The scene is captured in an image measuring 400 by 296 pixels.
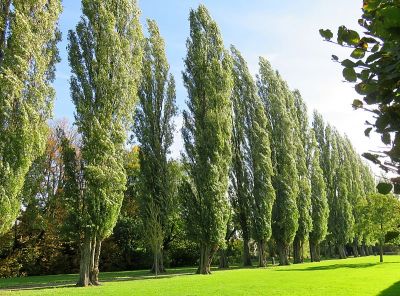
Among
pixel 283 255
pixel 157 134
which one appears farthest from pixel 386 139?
pixel 283 255

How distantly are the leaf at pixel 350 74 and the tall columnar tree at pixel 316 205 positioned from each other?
3965 cm

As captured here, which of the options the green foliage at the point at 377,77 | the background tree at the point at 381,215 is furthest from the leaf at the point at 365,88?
the background tree at the point at 381,215

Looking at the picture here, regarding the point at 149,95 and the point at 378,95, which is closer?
the point at 378,95

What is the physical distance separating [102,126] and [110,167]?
209 cm

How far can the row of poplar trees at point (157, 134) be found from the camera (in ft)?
52.6

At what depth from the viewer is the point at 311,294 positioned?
11.8 m

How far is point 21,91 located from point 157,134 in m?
14.5

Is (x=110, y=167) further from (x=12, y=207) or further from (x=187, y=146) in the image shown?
(x=187, y=146)

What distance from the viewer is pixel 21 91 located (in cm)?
1567

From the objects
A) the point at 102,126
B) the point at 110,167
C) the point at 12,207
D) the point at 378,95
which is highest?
the point at 102,126

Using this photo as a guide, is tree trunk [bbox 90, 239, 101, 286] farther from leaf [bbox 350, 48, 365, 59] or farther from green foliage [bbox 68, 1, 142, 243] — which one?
leaf [bbox 350, 48, 365, 59]

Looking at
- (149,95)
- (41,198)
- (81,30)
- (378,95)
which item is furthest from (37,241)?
(378,95)

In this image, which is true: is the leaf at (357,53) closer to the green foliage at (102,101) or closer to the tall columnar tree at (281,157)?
the green foliage at (102,101)

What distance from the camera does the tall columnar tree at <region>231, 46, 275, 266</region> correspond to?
31.8m
